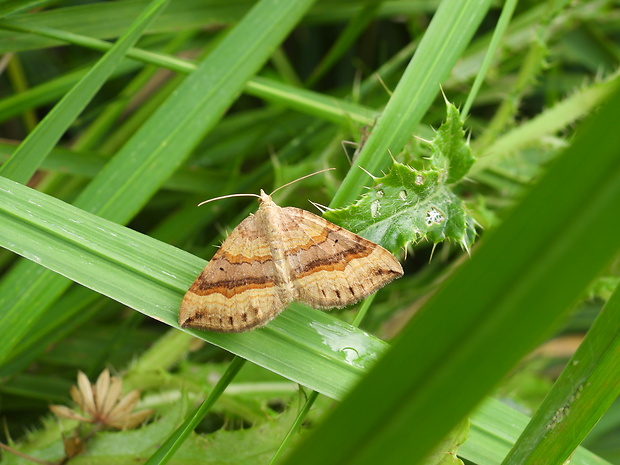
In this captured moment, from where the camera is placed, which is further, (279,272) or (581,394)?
(279,272)

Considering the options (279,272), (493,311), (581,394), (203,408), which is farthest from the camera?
(279,272)

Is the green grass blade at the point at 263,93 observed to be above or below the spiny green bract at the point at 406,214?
above

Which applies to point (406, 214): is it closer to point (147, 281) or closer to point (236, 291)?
point (236, 291)

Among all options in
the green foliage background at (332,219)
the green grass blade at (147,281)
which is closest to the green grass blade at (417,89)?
the green foliage background at (332,219)

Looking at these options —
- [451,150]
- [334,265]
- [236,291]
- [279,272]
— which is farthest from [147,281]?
[451,150]

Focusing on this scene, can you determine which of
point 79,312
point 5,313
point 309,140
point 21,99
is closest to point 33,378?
point 79,312

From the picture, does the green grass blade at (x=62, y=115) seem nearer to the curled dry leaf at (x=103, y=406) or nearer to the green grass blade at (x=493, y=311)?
the curled dry leaf at (x=103, y=406)

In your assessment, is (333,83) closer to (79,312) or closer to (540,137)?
(540,137)

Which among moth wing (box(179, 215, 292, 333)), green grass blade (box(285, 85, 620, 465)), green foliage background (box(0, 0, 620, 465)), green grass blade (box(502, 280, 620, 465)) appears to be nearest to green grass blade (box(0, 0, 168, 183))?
green foliage background (box(0, 0, 620, 465))
